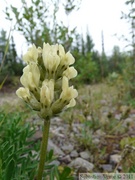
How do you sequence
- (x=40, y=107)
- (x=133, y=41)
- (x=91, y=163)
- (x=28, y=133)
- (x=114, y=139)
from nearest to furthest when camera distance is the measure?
(x=40, y=107)
(x=28, y=133)
(x=91, y=163)
(x=114, y=139)
(x=133, y=41)

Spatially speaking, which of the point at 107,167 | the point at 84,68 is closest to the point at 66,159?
the point at 107,167

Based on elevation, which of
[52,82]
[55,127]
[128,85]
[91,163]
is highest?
[128,85]

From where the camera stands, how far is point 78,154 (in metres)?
2.05

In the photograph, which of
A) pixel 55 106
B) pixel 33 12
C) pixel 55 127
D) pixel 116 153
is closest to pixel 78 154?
pixel 116 153

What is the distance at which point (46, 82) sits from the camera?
77 cm

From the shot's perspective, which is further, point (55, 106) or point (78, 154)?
point (78, 154)

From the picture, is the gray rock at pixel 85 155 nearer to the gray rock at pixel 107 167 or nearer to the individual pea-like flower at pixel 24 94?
the gray rock at pixel 107 167

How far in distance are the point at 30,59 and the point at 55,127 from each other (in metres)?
2.13

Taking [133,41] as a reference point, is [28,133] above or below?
below

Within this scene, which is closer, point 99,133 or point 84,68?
point 99,133

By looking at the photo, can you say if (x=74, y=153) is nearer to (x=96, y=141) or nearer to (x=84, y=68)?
(x=96, y=141)

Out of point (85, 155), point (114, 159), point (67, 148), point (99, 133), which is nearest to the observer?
point (114, 159)

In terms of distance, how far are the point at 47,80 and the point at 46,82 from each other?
1cm

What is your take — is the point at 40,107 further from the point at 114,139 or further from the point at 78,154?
the point at 114,139
